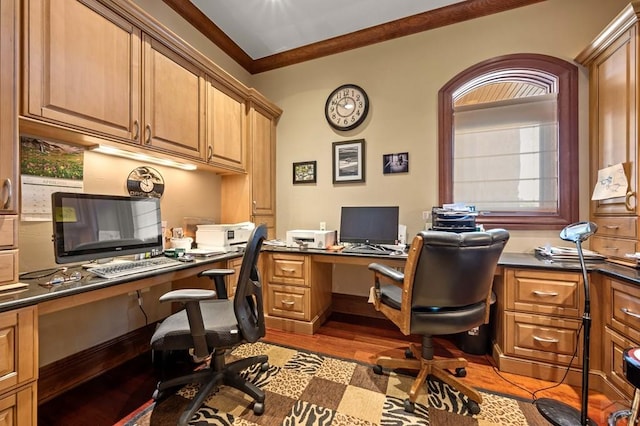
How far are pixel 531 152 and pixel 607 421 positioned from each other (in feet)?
6.58

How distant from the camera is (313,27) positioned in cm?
279

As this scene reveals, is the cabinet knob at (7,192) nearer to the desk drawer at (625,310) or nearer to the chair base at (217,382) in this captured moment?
the chair base at (217,382)

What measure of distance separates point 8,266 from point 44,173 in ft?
2.30

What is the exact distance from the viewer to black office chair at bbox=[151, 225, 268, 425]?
1360mm

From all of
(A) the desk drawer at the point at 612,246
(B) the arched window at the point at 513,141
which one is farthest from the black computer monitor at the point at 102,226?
(A) the desk drawer at the point at 612,246

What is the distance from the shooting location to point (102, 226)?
173cm

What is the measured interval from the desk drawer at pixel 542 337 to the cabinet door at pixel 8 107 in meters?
2.97

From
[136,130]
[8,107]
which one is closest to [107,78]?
[136,130]

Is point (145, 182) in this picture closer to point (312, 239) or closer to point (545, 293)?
point (312, 239)

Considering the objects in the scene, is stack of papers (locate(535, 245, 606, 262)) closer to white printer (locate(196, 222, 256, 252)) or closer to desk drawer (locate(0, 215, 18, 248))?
white printer (locate(196, 222, 256, 252))

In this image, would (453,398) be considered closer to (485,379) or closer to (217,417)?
(485,379)

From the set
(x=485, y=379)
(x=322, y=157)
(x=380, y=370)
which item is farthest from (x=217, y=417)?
(x=322, y=157)

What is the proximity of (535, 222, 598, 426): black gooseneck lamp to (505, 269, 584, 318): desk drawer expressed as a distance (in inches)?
12.9

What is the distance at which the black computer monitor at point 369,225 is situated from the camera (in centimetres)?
261
